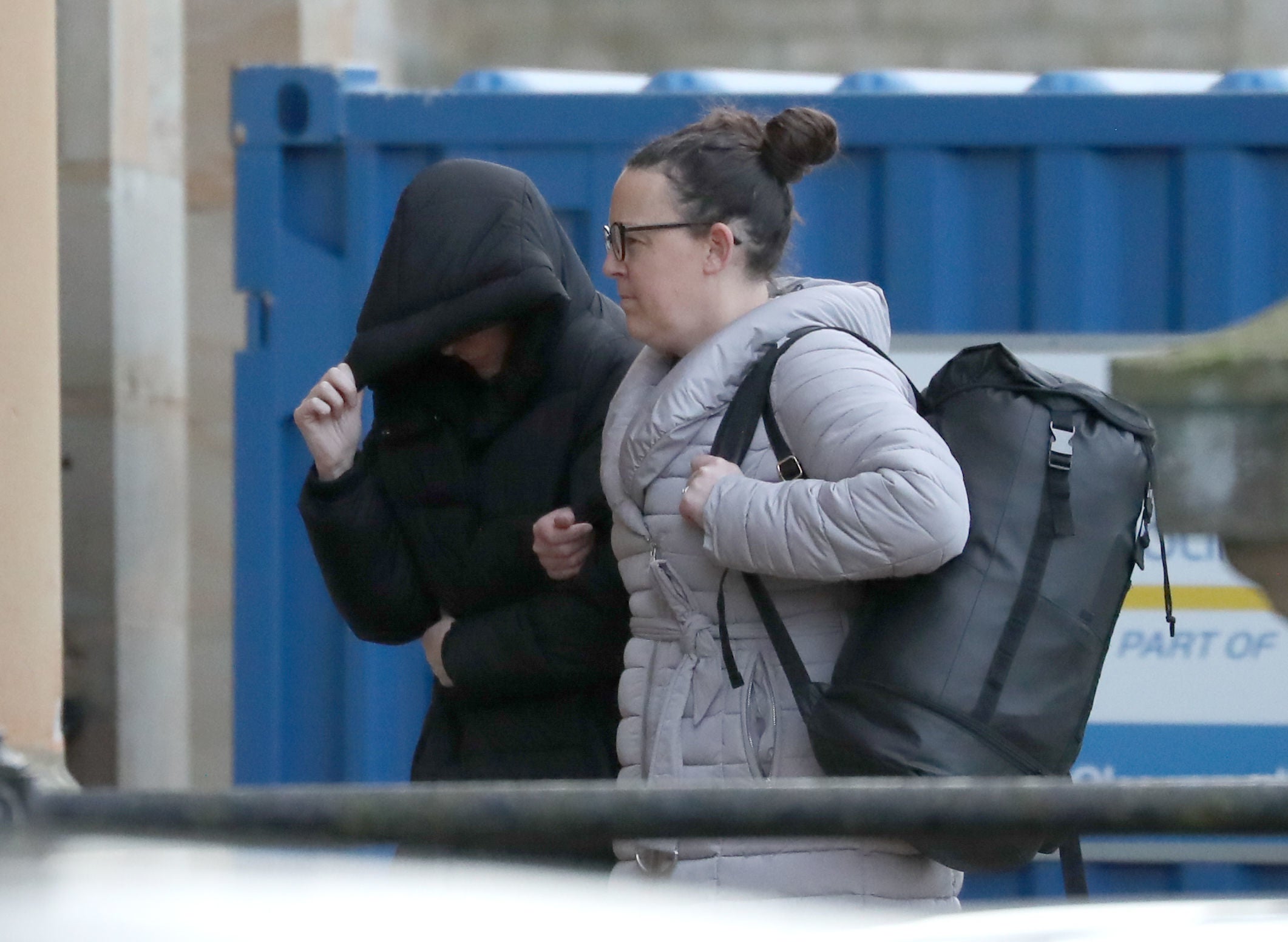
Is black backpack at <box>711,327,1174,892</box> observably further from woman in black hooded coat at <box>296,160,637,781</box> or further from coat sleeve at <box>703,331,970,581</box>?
woman in black hooded coat at <box>296,160,637,781</box>

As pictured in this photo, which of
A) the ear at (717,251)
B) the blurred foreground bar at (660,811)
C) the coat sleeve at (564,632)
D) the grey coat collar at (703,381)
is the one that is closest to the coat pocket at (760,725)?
the grey coat collar at (703,381)

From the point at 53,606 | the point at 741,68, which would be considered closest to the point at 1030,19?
the point at 741,68

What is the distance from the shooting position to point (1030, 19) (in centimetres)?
948

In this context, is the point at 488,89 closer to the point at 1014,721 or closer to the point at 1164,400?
the point at 1164,400

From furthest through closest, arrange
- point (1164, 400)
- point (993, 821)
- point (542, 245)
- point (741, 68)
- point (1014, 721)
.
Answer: point (741, 68) → point (1164, 400) → point (542, 245) → point (1014, 721) → point (993, 821)

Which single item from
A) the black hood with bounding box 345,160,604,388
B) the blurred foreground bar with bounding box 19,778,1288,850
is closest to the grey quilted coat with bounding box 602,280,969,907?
the black hood with bounding box 345,160,604,388

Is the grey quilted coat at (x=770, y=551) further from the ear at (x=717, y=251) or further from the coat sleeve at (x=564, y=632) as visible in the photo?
the coat sleeve at (x=564, y=632)

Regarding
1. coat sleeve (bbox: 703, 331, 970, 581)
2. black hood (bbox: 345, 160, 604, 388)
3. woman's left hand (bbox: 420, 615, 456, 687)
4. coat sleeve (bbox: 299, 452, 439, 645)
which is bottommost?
woman's left hand (bbox: 420, 615, 456, 687)

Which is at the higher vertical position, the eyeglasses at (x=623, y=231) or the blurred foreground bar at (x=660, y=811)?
the eyeglasses at (x=623, y=231)

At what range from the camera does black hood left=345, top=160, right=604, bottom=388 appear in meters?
2.57

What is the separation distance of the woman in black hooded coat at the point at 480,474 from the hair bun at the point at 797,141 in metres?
0.42

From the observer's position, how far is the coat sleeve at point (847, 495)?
6.62ft

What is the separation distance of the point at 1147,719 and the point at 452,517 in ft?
5.34

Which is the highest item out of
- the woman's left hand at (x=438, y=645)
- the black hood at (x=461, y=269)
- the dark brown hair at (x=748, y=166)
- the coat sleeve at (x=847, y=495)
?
the dark brown hair at (x=748, y=166)
